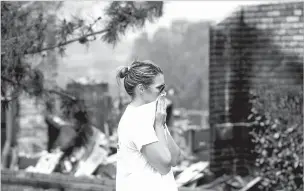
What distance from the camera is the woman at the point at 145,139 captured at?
2.42 metres

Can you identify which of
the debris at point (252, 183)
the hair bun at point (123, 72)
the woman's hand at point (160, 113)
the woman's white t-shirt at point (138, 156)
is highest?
the hair bun at point (123, 72)

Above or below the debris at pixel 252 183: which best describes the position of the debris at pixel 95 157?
above

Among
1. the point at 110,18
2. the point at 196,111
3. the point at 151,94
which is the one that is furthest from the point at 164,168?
the point at 196,111

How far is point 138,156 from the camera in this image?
2500 millimetres

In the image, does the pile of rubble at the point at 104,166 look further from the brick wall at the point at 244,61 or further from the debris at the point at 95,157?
the brick wall at the point at 244,61

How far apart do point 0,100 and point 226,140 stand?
204 centimetres

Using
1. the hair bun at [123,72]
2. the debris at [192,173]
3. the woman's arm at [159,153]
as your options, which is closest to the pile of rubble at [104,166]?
the debris at [192,173]

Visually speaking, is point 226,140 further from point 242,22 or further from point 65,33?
point 65,33

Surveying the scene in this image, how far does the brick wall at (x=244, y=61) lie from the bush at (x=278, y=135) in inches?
4.1

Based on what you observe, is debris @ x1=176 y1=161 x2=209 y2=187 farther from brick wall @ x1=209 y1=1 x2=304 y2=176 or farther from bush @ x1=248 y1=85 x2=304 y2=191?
bush @ x1=248 y1=85 x2=304 y2=191

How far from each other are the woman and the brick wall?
2813 millimetres

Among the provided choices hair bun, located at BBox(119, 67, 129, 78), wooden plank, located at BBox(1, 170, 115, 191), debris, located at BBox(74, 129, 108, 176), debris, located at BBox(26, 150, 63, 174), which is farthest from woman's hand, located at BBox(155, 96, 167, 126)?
debris, located at BBox(26, 150, 63, 174)

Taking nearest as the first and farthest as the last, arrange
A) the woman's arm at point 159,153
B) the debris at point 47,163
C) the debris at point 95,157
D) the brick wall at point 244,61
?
1. the woman's arm at point 159,153
2. the brick wall at point 244,61
3. the debris at point 95,157
4. the debris at point 47,163

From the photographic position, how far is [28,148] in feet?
19.6
